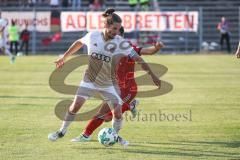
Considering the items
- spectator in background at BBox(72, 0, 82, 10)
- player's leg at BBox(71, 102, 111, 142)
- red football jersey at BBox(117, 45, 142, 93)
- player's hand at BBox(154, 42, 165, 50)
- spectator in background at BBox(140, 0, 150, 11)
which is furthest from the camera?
spectator in background at BBox(72, 0, 82, 10)

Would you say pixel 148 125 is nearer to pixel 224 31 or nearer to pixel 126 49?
pixel 126 49

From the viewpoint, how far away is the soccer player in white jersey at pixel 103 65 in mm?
Result: 10312

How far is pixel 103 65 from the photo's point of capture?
10.4 meters

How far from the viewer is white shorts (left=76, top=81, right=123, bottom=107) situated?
34.6 feet

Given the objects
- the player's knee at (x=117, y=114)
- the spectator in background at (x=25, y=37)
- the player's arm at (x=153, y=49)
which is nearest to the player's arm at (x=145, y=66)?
the player's arm at (x=153, y=49)

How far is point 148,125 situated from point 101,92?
2.59m

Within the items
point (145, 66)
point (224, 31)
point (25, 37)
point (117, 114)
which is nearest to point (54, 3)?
point (25, 37)

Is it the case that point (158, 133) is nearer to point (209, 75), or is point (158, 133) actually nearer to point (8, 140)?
point (8, 140)

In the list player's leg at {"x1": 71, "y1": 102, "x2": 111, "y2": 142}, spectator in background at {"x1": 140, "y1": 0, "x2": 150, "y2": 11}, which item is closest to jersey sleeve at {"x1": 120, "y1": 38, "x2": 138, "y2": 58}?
player's leg at {"x1": 71, "y1": 102, "x2": 111, "y2": 142}

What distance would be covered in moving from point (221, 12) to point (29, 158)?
35.1 meters

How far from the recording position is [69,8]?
41.7 meters

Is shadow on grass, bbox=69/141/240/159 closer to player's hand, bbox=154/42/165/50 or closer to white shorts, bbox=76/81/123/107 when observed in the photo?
white shorts, bbox=76/81/123/107

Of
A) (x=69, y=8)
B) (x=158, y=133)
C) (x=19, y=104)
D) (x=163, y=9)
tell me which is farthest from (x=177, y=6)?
(x=158, y=133)

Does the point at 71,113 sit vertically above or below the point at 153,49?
below
